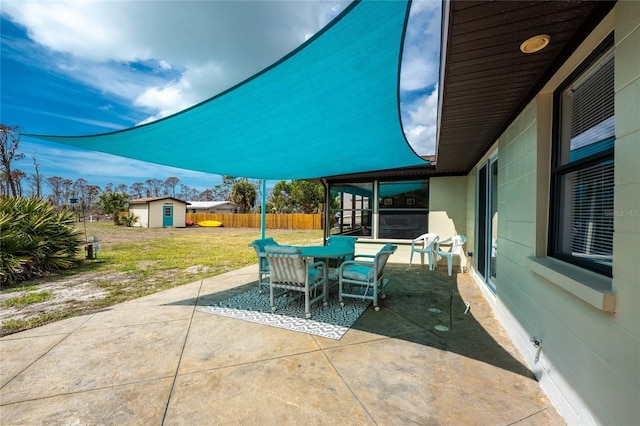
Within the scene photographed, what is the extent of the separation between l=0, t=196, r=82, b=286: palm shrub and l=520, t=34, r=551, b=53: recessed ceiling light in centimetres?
828

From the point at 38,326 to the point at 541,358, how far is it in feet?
17.0

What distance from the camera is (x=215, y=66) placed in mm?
4055

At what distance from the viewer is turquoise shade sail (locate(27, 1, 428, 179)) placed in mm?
1715

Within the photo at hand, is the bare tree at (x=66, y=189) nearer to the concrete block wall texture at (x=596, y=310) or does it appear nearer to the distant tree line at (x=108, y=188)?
the distant tree line at (x=108, y=188)

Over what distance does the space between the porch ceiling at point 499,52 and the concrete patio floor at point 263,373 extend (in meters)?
2.35

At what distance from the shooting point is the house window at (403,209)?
7.22 metres

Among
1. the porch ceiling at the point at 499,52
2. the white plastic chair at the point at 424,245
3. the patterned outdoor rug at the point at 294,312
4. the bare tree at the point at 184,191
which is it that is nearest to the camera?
the porch ceiling at the point at 499,52

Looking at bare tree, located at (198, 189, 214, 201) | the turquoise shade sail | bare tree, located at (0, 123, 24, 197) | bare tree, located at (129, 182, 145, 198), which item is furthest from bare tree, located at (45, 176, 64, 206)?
the turquoise shade sail

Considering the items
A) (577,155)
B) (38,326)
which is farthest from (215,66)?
(577,155)

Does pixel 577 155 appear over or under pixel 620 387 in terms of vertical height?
over

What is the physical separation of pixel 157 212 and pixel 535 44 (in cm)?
2539

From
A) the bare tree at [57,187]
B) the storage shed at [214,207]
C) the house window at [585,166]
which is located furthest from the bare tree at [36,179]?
the house window at [585,166]

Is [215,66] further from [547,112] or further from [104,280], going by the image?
[104,280]

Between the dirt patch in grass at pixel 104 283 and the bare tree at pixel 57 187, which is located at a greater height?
the bare tree at pixel 57 187
